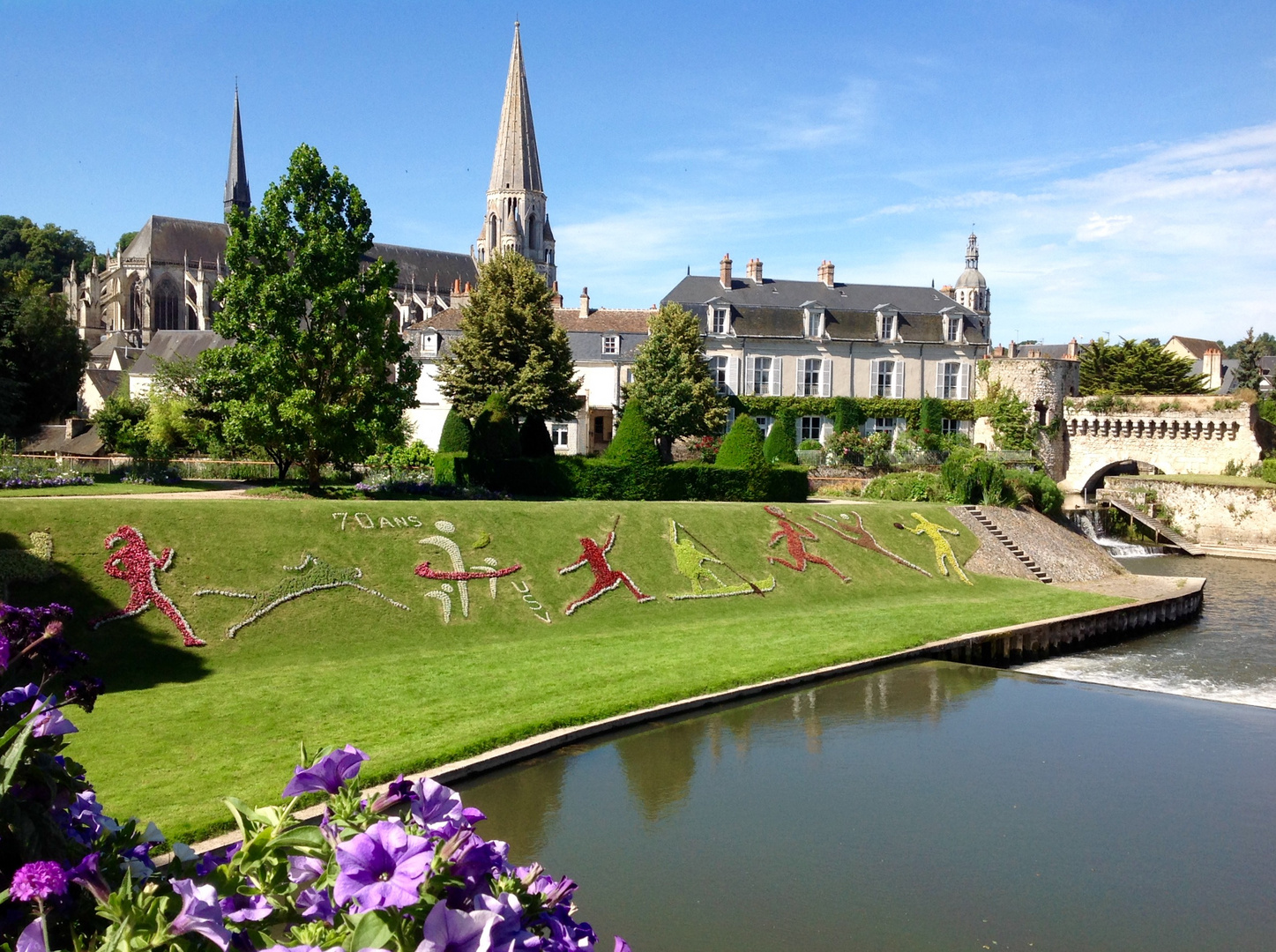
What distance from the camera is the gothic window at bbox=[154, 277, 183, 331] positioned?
93500 millimetres

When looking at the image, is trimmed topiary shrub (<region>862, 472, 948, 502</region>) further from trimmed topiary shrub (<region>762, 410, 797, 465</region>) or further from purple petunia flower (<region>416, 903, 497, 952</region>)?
purple petunia flower (<region>416, 903, 497, 952</region>)

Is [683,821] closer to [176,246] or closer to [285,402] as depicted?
[285,402]

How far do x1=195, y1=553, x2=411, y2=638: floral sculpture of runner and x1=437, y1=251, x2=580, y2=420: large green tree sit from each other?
22.8m

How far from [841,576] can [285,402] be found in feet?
51.7

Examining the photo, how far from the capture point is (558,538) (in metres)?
24.5

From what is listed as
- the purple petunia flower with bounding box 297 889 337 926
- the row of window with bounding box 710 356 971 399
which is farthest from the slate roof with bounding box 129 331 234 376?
the purple petunia flower with bounding box 297 889 337 926

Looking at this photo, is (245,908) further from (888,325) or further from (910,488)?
(888,325)

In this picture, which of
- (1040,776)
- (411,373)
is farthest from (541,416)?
(1040,776)

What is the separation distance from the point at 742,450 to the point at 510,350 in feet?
47.1

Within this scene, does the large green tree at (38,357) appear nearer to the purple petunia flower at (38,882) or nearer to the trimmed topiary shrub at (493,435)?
the trimmed topiary shrub at (493,435)

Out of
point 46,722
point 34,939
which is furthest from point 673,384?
point 34,939

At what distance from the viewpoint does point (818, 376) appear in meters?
55.3

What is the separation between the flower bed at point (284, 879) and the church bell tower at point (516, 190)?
98226mm

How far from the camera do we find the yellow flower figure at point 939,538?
2994 cm
